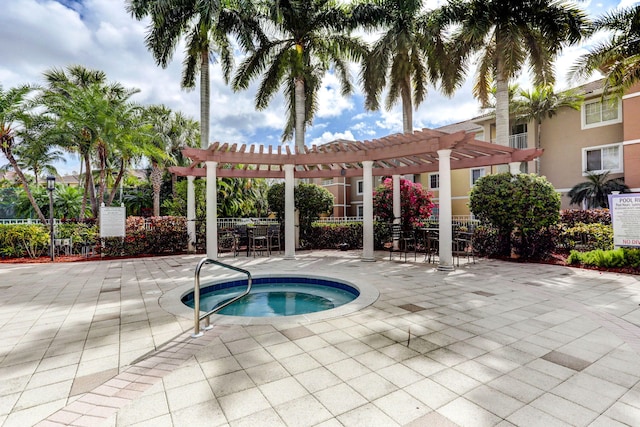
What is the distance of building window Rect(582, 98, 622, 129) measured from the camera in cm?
1478

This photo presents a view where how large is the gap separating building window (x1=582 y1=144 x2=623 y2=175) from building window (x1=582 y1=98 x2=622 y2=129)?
48.1 inches

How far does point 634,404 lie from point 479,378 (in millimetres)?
1019

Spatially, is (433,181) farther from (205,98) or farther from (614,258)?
(205,98)

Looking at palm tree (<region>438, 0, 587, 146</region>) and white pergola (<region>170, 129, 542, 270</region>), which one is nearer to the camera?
white pergola (<region>170, 129, 542, 270</region>)

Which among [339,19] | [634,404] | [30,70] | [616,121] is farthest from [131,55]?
[616,121]

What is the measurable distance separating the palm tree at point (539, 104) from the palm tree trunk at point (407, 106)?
8.15m

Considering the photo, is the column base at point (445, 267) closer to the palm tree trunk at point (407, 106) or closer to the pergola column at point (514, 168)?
the pergola column at point (514, 168)

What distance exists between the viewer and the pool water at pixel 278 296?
17.8 ft

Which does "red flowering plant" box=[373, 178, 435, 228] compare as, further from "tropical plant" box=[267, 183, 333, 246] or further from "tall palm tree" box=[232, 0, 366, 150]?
"tall palm tree" box=[232, 0, 366, 150]

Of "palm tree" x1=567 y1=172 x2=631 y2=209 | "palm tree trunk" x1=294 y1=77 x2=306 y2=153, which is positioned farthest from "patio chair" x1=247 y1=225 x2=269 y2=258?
"palm tree" x1=567 y1=172 x2=631 y2=209

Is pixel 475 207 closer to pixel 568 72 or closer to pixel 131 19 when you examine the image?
pixel 568 72

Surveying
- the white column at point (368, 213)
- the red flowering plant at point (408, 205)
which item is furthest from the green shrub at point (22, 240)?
the red flowering plant at point (408, 205)

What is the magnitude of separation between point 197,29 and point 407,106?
863cm

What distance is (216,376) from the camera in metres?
2.65
